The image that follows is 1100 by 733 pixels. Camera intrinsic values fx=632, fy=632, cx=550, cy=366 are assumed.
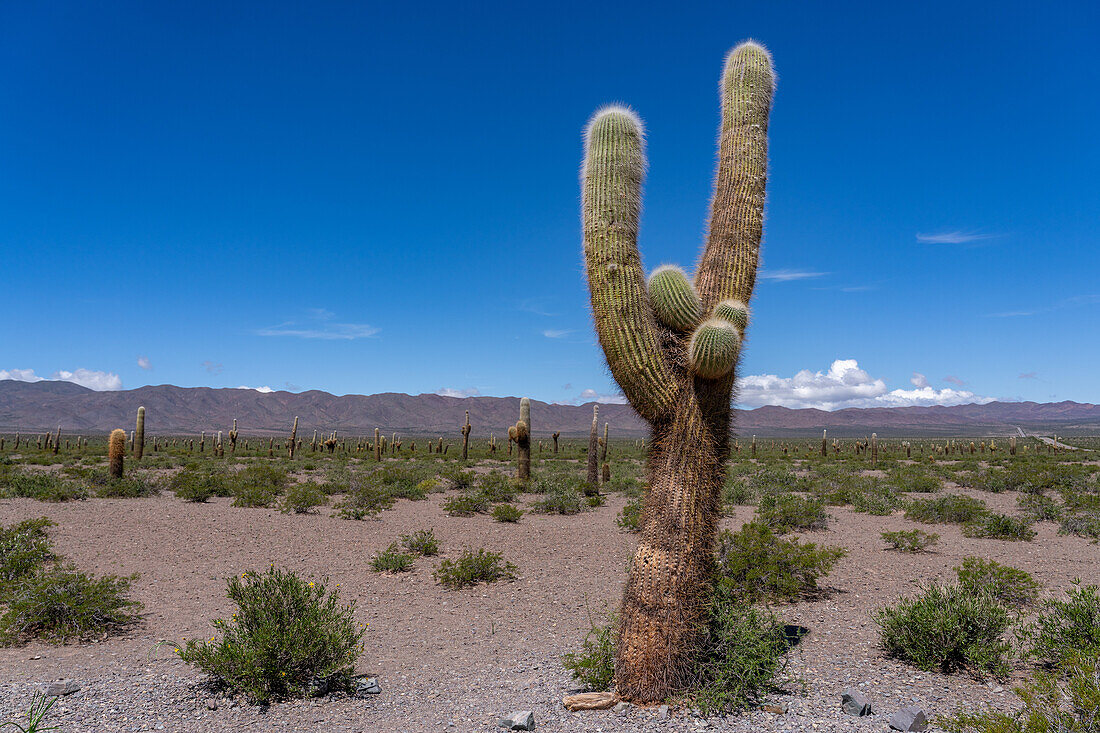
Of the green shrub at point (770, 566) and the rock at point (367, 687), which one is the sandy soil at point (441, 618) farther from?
the green shrub at point (770, 566)

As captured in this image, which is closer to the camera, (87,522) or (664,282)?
(664,282)

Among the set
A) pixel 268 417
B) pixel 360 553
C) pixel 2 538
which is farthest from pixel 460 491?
pixel 268 417

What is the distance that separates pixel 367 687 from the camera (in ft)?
18.7

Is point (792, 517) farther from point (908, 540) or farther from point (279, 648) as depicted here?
point (279, 648)

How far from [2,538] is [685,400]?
10.6 meters

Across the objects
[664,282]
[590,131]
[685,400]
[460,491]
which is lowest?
[460,491]

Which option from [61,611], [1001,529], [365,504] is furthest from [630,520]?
[61,611]

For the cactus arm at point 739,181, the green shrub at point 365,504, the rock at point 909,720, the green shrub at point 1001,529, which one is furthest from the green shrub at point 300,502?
the green shrub at point 1001,529

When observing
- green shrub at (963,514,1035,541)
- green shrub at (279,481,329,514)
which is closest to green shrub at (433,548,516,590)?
green shrub at (279,481,329,514)

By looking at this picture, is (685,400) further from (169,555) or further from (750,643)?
(169,555)

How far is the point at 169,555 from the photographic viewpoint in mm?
11117

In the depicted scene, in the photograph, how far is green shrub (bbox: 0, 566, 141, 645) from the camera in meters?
6.76

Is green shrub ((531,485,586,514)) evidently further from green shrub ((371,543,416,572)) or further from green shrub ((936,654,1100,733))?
green shrub ((936,654,1100,733))

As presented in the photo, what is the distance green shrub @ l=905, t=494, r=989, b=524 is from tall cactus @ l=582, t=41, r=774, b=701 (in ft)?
41.5
